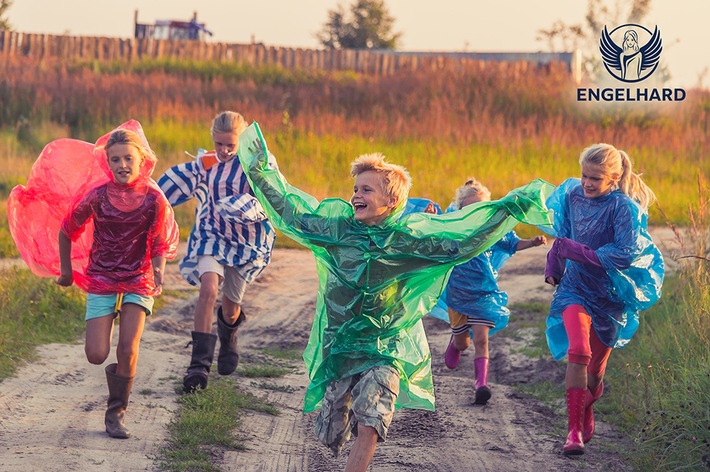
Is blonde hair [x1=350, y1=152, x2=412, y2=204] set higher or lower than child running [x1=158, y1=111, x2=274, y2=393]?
higher

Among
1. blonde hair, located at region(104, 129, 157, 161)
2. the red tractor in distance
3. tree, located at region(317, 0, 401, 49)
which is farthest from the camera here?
tree, located at region(317, 0, 401, 49)

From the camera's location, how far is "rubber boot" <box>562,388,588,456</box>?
661cm

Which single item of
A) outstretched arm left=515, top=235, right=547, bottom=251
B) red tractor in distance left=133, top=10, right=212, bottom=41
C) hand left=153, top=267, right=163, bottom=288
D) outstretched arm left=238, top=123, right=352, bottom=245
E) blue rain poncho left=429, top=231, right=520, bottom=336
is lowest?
blue rain poncho left=429, top=231, right=520, bottom=336

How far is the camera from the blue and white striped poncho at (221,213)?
25.1ft

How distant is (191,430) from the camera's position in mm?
6527

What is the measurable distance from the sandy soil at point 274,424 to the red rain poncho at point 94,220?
2.65 feet

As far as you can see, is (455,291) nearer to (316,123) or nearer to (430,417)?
(430,417)

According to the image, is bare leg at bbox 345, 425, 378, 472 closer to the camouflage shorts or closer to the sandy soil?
the camouflage shorts

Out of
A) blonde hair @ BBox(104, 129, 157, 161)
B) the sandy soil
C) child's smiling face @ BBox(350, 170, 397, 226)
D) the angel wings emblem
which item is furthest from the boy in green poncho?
the angel wings emblem

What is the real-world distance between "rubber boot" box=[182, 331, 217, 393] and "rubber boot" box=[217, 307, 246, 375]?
0.47 metres

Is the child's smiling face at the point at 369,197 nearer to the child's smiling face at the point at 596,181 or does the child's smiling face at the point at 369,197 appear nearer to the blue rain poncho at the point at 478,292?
the child's smiling face at the point at 596,181

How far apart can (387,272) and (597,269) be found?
179 cm

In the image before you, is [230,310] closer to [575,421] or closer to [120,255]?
[120,255]

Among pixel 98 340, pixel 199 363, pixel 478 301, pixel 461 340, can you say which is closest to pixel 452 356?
pixel 461 340
